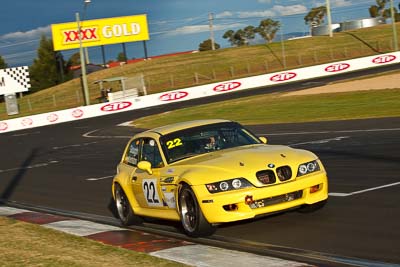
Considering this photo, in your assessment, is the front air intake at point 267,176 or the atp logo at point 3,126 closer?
Result: the front air intake at point 267,176

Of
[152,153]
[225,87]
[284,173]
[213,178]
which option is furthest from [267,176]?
[225,87]

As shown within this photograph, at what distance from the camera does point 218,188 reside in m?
8.57

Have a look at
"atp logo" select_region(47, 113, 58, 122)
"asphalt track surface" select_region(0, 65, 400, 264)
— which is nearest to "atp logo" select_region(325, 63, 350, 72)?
"atp logo" select_region(47, 113, 58, 122)

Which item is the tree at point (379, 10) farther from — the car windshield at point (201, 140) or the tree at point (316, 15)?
the car windshield at point (201, 140)

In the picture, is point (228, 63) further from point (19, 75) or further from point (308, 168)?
point (308, 168)

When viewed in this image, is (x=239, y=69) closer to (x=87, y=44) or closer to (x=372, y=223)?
(x=87, y=44)

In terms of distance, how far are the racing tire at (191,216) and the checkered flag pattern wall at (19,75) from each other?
7405 centimetres

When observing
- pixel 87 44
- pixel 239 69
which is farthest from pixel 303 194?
pixel 87 44

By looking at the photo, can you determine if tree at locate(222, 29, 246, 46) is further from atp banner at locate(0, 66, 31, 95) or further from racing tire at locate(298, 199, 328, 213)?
racing tire at locate(298, 199, 328, 213)

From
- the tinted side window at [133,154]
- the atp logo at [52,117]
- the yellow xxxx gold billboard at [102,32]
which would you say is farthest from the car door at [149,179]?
the yellow xxxx gold billboard at [102,32]

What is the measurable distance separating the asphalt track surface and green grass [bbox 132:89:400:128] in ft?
6.81

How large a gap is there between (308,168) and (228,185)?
1.05 m

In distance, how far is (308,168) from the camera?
29.3 feet

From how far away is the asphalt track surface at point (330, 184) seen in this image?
26.4 feet
